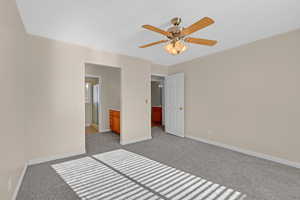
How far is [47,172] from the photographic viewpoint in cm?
227

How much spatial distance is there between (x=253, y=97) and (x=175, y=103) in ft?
7.30

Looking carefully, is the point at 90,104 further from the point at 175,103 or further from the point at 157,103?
the point at 175,103

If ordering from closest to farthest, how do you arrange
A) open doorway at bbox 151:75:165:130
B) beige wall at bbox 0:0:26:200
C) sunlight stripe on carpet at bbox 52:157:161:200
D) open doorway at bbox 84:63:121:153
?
beige wall at bbox 0:0:26:200, sunlight stripe on carpet at bbox 52:157:161:200, open doorway at bbox 84:63:121:153, open doorway at bbox 151:75:165:130

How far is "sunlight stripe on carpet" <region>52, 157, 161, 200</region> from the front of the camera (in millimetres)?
1729

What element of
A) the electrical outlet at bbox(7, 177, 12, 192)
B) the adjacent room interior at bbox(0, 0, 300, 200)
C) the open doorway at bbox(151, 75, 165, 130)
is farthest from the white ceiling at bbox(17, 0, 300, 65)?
the open doorway at bbox(151, 75, 165, 130)

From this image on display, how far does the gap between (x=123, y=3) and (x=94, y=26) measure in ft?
2.69

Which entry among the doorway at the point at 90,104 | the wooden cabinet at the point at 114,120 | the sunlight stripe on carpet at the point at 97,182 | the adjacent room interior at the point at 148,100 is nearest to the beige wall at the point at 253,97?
the adjacent room interior at the point at 148,100

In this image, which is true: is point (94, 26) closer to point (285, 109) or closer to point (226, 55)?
point (226, 55)

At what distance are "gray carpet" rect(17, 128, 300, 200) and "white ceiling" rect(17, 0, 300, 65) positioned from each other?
8.23 feet

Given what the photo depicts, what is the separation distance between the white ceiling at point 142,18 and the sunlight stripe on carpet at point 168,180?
8.29 feet

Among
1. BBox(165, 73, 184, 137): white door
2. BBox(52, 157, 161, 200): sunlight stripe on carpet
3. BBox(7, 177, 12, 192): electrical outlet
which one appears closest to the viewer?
BBox(7, 177, 12, 192): electrical outlet

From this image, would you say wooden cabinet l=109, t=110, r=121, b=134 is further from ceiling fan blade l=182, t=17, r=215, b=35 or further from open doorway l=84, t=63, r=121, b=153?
ceiling fan blade l=182, t=17, r=215, b=35

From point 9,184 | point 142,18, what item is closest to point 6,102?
point 9,184

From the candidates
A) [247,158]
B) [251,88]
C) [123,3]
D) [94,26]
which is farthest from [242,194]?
[94,26]
